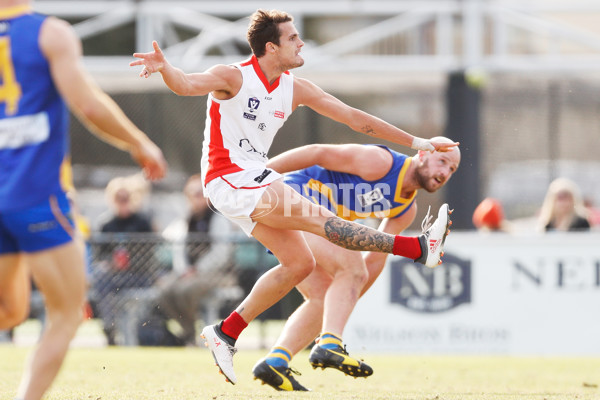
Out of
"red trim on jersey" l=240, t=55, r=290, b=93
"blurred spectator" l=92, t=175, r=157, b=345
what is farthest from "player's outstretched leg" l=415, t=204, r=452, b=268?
"blurred spectator" l=92, t=175, r=157, b=345

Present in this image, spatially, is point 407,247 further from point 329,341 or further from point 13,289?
point 13,289

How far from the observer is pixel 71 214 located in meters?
4.47

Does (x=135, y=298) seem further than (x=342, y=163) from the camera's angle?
Yes

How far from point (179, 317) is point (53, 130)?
288 inches

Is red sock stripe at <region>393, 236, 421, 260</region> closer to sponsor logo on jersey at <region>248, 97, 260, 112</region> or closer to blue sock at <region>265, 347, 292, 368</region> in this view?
blue sock at <region>265, 347, 292, 368</region>

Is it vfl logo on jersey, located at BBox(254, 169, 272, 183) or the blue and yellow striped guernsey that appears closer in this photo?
vfl logo on jersey, located at BBox(254, 169, 272, 183)

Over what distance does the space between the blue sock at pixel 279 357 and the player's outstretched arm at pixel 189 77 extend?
1.73 m

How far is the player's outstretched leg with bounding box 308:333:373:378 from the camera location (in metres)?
6.20

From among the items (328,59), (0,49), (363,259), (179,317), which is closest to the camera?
(0,49)

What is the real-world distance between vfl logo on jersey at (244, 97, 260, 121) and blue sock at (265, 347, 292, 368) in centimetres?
157

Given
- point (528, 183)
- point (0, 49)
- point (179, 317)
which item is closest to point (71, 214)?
point (0, 49)

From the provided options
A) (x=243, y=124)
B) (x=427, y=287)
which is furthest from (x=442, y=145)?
(x=427, y=287)

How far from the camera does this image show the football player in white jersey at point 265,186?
6.11m

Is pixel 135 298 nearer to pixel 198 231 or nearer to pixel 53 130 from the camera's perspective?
pixel 198 231
